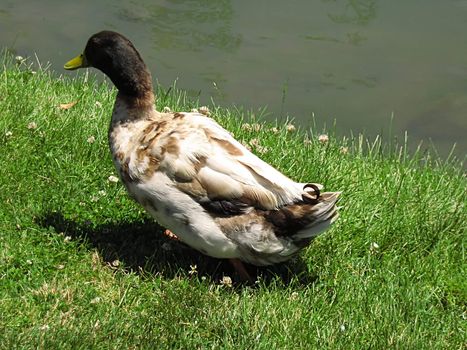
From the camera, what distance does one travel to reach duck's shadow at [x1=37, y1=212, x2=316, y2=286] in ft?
17.7

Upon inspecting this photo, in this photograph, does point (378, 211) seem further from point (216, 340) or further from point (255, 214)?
point (216, 340)

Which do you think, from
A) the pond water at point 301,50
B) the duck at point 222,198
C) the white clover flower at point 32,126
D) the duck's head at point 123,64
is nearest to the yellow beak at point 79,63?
the duck's head at point 123,64

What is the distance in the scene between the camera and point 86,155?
6277mm

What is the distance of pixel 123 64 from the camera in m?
5.57

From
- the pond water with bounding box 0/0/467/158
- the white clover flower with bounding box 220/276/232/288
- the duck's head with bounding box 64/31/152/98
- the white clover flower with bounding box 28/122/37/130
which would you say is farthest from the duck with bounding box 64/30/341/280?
the pond water with bounding box 0/0/467/158

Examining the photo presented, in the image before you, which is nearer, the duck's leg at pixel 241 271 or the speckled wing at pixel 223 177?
the speckled wing at pixel 223 177

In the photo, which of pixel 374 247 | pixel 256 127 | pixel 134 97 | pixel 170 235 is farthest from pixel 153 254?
pixel 256 127

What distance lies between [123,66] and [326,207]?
1.49 meters

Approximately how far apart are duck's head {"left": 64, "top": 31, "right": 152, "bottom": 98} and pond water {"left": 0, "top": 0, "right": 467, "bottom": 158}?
117 inches

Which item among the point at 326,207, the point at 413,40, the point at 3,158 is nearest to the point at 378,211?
the point at 326,207

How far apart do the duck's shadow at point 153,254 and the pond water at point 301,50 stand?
3.04 m

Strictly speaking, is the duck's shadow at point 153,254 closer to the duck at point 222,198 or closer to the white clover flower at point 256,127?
the duck at point 222,198

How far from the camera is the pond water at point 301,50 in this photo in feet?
29.1

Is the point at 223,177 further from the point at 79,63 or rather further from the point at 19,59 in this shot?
the point at 19,59
